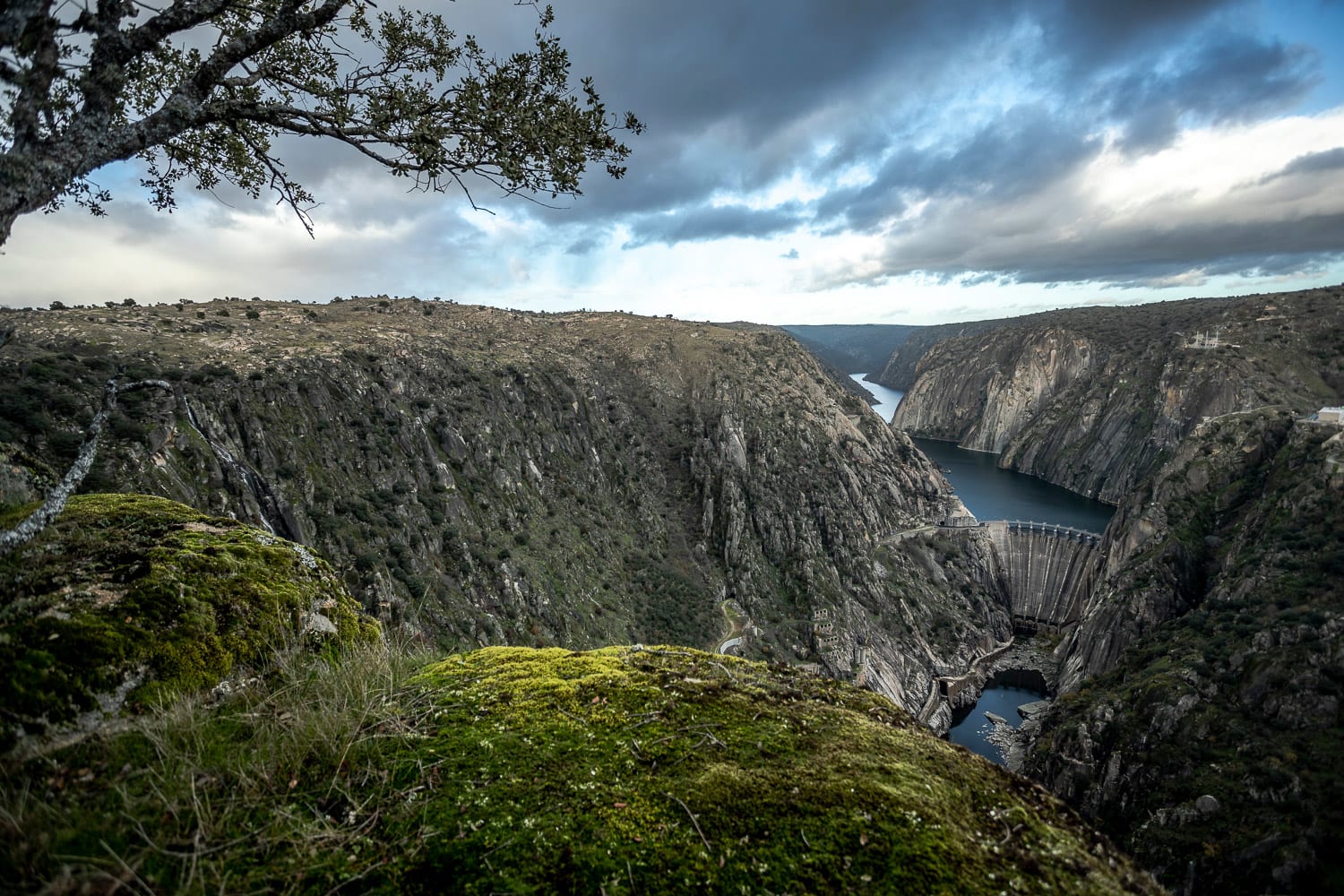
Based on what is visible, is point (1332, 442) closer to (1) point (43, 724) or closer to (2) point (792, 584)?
(2) point (792, 584)

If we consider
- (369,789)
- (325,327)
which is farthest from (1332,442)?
(325,327)

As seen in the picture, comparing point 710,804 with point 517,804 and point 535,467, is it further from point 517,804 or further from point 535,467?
point 535,467

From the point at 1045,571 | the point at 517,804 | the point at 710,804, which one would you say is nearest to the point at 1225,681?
the point at 1045,571

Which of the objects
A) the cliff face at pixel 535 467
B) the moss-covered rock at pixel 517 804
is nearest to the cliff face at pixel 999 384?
the cliff face at pixel 535 467

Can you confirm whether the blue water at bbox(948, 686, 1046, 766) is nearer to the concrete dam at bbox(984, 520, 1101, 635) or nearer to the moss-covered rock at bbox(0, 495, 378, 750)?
the concrete dam at bbox(984, 520, 1101, 635)

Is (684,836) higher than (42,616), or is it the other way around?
(42,616)

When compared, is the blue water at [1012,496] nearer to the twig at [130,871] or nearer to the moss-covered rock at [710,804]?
the moss-covered rock at [710,804]
